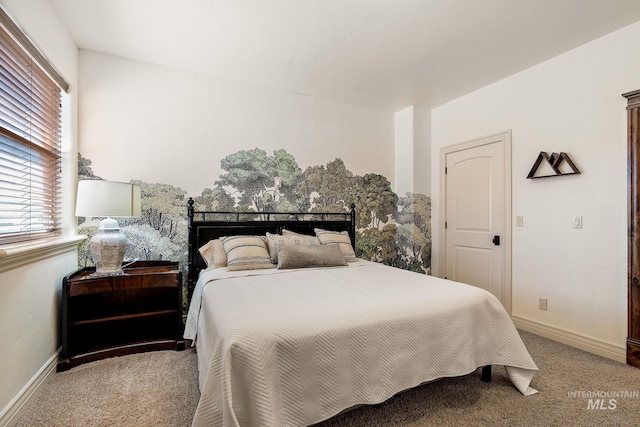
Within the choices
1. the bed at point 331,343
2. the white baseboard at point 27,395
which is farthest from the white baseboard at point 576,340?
the white baseboard at point 27,395

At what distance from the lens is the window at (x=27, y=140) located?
1.66 meters

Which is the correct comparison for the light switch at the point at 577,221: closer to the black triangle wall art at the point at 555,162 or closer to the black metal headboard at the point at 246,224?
the black triangle wall art at the point at 555,162

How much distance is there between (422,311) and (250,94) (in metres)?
2.88

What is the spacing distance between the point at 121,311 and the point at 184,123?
1903 millimetres

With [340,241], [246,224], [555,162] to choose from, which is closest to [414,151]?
[555,162]

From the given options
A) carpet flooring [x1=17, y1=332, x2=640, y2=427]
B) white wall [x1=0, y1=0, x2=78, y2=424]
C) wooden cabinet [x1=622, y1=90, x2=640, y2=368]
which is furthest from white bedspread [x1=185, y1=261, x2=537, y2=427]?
wooden cabinet [x1=622, y1=90, x2=640, y2=368]

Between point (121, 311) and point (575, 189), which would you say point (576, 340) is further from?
point (121, 311)

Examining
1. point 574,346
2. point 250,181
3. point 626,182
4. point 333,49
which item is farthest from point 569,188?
point 250,181

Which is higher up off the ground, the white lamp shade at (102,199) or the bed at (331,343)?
the white lamp shade at (102,199)

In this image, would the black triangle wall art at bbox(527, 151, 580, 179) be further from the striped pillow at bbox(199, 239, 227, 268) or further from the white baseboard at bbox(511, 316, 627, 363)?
the striped pillow at bbox(199, 239, 227, 268)

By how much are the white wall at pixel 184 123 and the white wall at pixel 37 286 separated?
0.20 metres

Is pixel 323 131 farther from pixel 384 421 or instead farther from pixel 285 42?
pixel 384 421

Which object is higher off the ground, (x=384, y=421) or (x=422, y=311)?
(x=422, y=311)

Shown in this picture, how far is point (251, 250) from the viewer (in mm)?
2719
